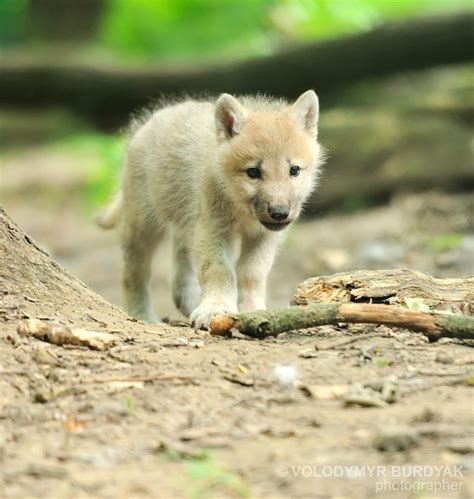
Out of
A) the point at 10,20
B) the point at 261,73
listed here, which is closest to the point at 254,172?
the point at 261,73

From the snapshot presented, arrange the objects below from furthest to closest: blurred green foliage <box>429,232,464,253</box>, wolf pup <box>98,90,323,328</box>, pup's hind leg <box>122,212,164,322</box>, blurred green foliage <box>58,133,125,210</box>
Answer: blurred green foliage <box>58,133,125,210</box> → blurred green foliage <box>429,232,464,253</box> → pup's hind leg <box>122,212,164,322</box> → wolf pup <box>98,90,323,328</box>

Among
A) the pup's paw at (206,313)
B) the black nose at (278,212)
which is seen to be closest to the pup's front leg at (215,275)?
the pup's paw at (206,313)

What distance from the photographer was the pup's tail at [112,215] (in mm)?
Result: 7665

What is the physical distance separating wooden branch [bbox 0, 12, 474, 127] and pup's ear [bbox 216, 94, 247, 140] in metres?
6.66

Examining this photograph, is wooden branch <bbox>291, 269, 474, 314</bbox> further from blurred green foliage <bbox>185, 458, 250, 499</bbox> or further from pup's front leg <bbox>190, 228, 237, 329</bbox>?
blurred green foliage <bbox>185, 458, 250, 499</bbox>

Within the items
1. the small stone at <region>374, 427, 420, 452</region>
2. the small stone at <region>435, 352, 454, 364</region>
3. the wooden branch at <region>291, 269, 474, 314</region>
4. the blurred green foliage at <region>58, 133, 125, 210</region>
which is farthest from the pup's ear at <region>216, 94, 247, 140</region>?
the blurred green foliage at <region>58, 133, 125, 210</region>

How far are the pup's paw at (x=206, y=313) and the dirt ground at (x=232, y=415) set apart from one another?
0.74ft

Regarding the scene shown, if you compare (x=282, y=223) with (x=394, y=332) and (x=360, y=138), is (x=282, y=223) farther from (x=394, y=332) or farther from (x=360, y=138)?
(x=360, y=138)

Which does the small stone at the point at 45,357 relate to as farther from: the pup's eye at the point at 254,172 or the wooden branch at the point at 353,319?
the pup's eye at the point at 254,172

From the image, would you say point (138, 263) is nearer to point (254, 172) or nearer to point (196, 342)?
point (254, 172)

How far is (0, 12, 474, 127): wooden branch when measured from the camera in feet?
40.9

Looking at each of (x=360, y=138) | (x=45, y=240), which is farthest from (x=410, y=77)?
(x=45, y=240)

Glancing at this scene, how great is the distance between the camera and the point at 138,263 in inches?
284

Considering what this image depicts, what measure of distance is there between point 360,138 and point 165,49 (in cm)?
1041
